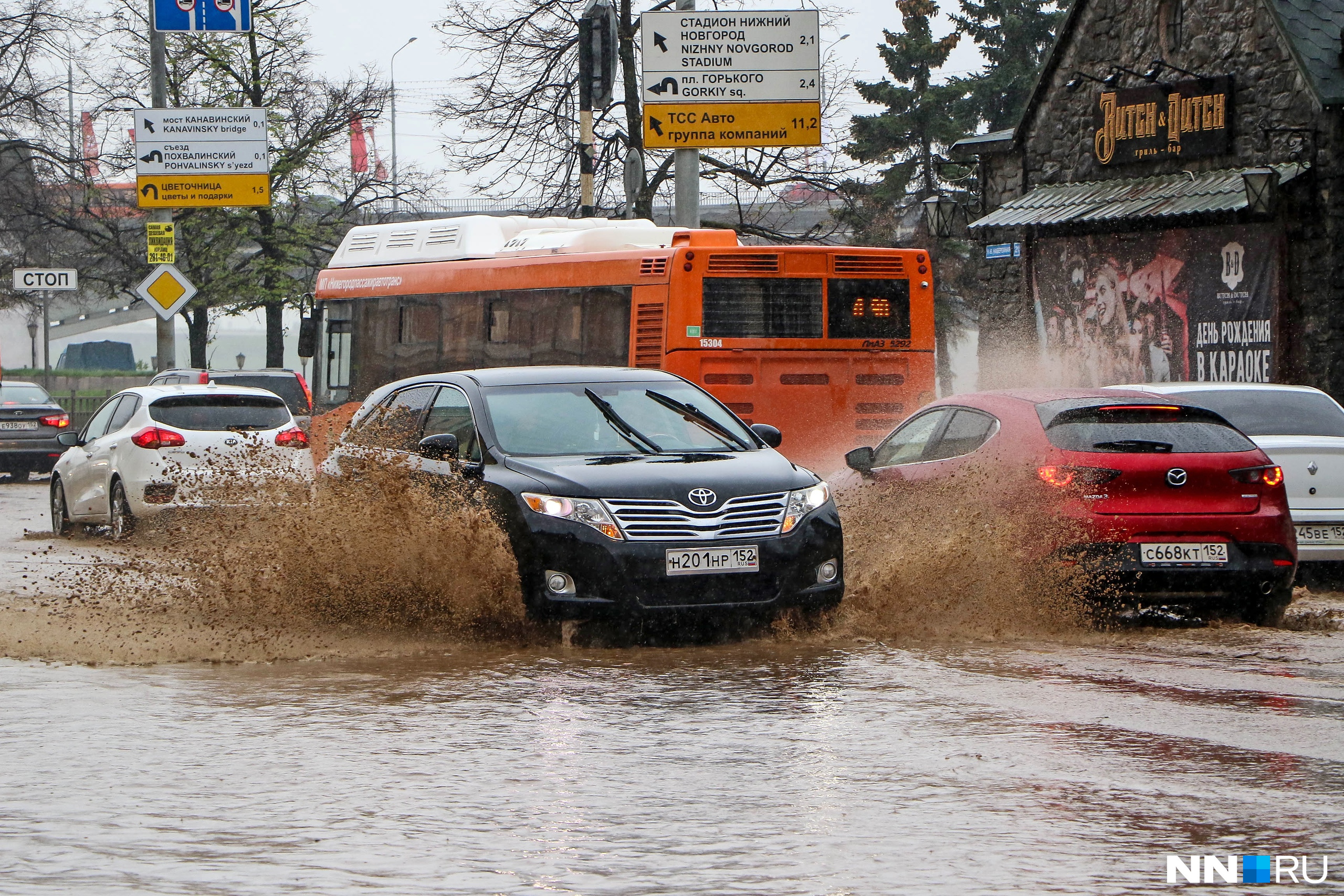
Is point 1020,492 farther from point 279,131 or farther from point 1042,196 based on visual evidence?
point 279,131

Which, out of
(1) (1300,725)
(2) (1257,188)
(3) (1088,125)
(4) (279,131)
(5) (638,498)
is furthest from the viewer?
(4) (279,131)

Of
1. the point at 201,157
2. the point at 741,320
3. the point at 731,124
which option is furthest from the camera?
the point at 201,157

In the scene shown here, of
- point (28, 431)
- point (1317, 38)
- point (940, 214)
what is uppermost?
point (1317, 38)

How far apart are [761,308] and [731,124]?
17.4 feet

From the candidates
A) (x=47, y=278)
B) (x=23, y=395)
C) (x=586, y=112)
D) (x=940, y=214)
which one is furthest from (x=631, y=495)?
(x=47, y=278)

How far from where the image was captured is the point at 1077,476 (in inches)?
394

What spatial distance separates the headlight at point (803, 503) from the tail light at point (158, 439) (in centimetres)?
909

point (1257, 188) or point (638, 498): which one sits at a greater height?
point (1257, 188)

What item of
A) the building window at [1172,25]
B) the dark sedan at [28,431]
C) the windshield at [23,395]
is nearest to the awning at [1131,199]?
the building window at [1172,25]

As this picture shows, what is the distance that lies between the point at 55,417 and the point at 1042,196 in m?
15.3

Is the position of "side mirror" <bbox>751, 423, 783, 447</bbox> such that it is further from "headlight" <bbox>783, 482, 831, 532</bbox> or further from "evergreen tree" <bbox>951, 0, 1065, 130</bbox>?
"evergreen tree" <bbox>951, 0, 1065, 130</bbox>

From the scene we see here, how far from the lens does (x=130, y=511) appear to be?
17203 millimetres

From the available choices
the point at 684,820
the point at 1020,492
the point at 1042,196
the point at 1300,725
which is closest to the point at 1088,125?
the point at 1042,196

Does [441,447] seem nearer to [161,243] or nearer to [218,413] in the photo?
A: [218,413]
